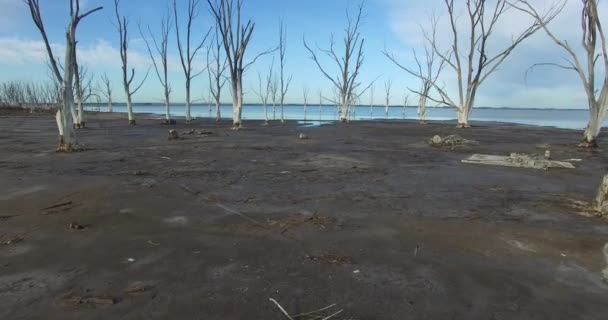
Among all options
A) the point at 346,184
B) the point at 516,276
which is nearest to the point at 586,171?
the point at 346,184

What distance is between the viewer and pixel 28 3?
12523mm

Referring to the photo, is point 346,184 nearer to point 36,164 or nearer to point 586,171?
point 586,171

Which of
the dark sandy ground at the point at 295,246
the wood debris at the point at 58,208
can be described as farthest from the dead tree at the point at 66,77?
the wood debris at the point at 58,208

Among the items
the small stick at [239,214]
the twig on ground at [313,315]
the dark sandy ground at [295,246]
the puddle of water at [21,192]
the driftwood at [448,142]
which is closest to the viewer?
the twig on ground at [313,315]

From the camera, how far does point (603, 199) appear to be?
231 inches

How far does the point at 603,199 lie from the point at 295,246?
4624 mm

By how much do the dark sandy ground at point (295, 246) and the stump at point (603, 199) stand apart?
24cm

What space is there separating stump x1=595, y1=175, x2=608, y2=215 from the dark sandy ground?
0.77 feet

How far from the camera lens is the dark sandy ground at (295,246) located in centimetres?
317

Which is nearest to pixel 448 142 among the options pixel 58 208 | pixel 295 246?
pixel 295 246

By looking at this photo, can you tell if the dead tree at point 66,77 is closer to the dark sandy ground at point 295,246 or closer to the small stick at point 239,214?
the dark sandy ground at point 295,246

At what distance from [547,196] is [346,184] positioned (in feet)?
11.4

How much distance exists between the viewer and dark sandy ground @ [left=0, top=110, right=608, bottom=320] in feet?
10.4

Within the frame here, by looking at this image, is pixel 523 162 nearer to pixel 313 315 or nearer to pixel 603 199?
pixel 603 199
